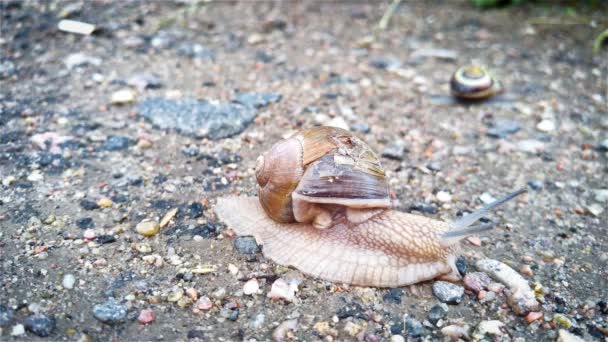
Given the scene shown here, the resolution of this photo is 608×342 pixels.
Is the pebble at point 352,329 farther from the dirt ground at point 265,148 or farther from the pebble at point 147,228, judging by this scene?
the pebble at point 147,228

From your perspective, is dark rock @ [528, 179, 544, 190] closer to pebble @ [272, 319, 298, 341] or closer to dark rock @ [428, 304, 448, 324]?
dark rock @ [428, 304, 448, 324]

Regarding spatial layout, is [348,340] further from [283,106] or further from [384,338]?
[283,106]

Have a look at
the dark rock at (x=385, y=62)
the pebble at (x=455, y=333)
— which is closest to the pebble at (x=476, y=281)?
the pebble at (x=455, y=333)

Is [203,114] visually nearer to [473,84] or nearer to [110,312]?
[110,312]

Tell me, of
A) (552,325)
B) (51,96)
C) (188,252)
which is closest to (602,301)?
(552,325)

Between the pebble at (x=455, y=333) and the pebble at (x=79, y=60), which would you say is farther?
the pebble at (x=79, y=60)

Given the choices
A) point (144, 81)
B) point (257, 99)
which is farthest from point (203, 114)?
point (144, 81)
